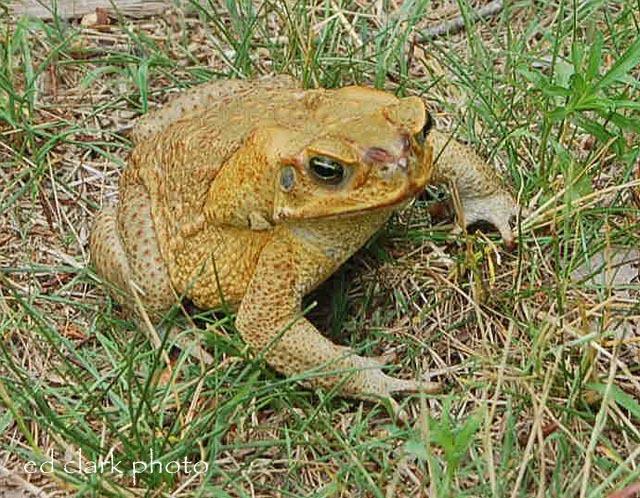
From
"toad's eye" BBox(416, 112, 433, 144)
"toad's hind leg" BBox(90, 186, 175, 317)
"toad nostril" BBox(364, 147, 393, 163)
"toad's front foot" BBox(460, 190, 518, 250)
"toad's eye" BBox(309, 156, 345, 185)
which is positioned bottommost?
"toad's hind leg" BBox(90, 186, 175, 317)

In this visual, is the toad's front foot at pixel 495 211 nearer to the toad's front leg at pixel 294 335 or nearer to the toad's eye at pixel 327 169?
the toad's front leg at pixel 294 335

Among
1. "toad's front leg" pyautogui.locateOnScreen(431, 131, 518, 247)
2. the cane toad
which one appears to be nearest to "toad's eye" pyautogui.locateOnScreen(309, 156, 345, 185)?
the cane toad

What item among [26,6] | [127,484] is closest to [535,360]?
[127,484]

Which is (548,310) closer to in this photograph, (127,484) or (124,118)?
(127,484)

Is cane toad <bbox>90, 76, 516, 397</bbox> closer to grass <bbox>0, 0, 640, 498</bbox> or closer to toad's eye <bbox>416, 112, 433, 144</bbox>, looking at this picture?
toad's eye <bbox>416, 112, 433, 144</bbox>

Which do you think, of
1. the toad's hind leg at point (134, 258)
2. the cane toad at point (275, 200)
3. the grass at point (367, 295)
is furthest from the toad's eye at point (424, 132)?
the toad's hind leg at point (134, 258)
